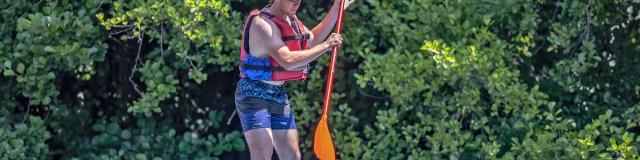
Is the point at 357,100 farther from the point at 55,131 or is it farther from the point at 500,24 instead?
the point at 55,131

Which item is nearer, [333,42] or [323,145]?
[333,42]

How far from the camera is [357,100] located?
987 centimetres

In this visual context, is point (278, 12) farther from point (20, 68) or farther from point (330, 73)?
point (20, 68)

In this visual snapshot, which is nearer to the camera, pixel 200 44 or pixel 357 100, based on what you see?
pixel 200 44

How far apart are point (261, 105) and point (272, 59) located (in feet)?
0.78

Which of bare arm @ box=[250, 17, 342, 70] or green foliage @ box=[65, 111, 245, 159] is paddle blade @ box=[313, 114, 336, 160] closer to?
bare arm @ box=[250, 17, 342, 70]

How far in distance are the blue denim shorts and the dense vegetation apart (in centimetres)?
142

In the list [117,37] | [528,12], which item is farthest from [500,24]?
[117,37]

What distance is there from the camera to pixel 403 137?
9789mm

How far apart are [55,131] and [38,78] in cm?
65

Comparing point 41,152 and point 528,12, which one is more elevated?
point 528,12

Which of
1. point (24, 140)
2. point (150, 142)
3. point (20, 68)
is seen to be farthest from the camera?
point (150, 142)

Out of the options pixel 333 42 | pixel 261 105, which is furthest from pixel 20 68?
pixel 333 42

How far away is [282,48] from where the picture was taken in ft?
24.3
